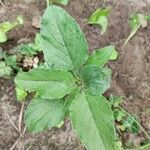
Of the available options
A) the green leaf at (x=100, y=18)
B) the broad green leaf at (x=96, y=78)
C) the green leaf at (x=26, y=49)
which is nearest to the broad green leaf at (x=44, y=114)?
the broad green leaf at (x=96, y=78)

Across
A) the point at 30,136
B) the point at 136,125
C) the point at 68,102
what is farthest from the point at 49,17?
the point at 136,125

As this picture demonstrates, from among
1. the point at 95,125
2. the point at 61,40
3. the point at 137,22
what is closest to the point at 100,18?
the point at 137,22

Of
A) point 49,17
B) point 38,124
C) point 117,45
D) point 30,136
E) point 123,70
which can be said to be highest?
point 49,17

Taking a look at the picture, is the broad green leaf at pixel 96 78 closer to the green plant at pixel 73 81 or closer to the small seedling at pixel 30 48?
the green plant at pixel 73 81

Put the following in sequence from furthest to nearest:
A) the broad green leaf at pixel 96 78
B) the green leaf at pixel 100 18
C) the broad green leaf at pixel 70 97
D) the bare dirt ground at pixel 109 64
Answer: the green leaf at pixel 100 18 < the bare dirt ground at pixel 109 64 < the broad green leaf at pixel 70 97 < the broad green leaf at pixel 96 78

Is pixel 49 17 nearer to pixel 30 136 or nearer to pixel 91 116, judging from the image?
pixel 91 116
